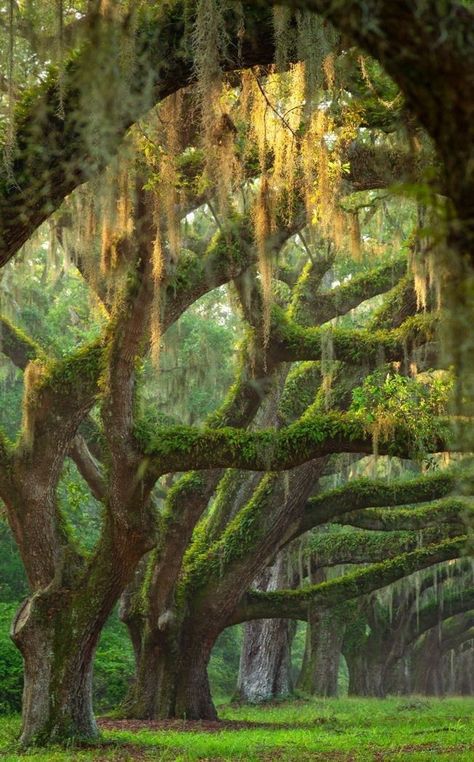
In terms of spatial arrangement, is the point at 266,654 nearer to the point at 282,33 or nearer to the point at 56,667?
the point at 56,667

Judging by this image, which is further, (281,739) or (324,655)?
(324,655)

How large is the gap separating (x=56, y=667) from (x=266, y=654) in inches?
404

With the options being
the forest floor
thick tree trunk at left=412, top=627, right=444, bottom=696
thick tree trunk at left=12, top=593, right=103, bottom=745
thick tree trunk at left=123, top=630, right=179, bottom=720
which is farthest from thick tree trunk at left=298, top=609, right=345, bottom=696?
thick tree trunk at left=12, top=593, right=103, bottom=745

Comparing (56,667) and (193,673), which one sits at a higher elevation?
(56,667)

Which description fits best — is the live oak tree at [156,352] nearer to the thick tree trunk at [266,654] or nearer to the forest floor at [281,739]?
the forest floor at [281,739]

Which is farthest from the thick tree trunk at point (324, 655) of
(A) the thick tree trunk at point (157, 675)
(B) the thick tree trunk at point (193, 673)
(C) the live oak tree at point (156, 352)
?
(A) the thick tree trunk at point (157, 675)

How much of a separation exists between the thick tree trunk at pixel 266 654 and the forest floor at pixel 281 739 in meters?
2.53

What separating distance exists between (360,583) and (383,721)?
7.17 feet

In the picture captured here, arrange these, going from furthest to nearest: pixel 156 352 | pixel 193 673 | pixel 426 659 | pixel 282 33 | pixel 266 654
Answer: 1. pixel 426 659
2. pixel 266 654
3. pixel 193 673
4. pixel 156 352
5. pixel 282 33

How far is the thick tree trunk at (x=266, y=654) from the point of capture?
2027cm

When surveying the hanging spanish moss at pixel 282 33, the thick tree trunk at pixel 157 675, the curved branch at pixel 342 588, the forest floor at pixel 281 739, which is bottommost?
the forest floor at pixel 281 739

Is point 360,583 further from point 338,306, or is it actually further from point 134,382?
point 134,382

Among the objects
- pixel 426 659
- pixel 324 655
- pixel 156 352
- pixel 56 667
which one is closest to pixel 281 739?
pixel 56 667

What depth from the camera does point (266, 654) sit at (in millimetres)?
20609
